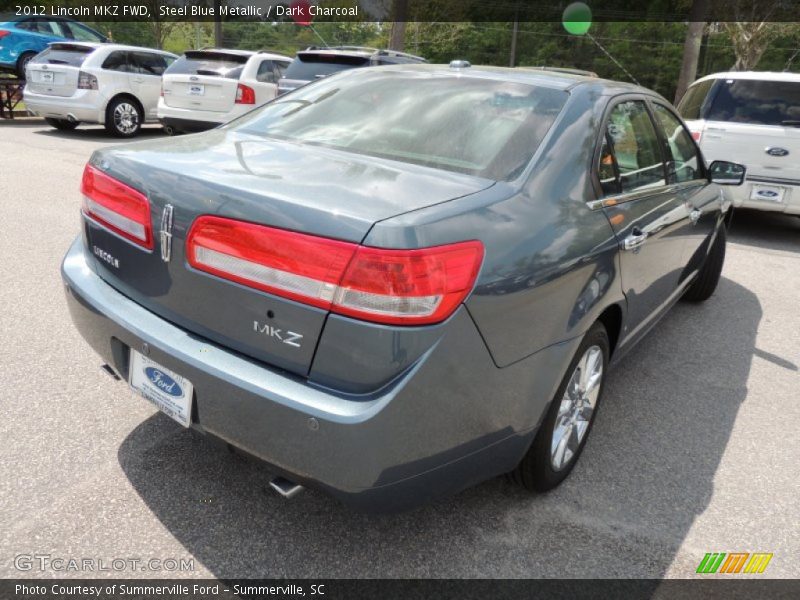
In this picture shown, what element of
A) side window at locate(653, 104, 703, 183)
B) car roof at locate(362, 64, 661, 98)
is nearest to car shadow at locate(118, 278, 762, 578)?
side window at locate(653, 104, 703, 183)

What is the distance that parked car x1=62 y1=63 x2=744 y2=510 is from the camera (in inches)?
69.1

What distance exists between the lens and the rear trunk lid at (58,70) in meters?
11.2

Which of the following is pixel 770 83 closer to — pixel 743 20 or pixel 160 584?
pixel 160 584

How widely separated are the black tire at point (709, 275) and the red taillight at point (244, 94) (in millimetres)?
7843

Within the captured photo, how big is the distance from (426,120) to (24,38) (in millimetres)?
16532

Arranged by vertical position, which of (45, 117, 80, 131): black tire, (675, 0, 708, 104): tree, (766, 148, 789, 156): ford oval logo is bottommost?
(45, 117, 80, 131): black tire

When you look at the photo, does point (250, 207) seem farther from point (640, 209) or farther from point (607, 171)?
point (640, 209)

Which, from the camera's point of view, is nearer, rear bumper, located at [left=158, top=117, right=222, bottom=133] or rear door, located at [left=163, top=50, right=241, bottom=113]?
rear door, located at [left=163, top=50, right=241, bottom=113]

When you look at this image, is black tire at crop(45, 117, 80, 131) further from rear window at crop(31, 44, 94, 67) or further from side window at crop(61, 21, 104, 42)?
side window at crop(61, 21, 104, 42)

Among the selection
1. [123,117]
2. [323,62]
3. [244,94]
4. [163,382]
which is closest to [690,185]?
[163,382]

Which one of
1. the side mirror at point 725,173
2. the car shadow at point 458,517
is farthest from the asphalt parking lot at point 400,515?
the side mirror at point 725,173

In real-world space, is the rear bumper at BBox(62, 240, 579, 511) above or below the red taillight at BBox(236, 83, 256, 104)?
below

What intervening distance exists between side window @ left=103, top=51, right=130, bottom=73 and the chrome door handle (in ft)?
37.1

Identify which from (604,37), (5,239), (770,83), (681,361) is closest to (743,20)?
(604,37)
